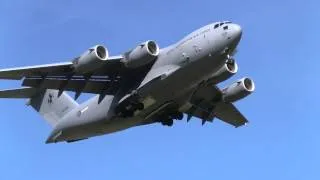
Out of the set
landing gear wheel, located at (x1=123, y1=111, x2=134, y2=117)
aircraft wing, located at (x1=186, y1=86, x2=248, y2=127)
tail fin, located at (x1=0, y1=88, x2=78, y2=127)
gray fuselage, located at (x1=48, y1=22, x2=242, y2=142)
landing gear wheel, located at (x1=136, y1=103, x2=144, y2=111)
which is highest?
tail fin, located at (x1=0, y1=88, x2=78, y2=127)

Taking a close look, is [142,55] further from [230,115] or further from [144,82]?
[230,115]

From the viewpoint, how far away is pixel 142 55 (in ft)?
80.2

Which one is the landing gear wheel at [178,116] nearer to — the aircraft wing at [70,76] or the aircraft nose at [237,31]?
the aircraft wing at [70,76]

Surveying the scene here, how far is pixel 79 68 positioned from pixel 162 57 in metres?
3.03

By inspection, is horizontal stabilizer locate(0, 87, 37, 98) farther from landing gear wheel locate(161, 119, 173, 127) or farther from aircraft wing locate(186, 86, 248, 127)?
aircraft wing locate(186, 86, 248, 127)

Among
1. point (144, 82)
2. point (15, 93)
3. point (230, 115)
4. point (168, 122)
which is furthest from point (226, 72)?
point (15, 93)

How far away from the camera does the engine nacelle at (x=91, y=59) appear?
24078 millimetres

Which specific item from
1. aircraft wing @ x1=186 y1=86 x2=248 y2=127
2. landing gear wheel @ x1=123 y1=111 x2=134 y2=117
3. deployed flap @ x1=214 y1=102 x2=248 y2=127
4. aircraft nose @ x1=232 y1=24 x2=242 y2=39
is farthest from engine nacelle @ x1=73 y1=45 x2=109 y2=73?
deployed flap @ x1=214 y1=102 x2=248 y2=127

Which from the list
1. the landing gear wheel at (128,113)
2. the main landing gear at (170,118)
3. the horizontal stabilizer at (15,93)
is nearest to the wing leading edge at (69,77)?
the landing gear wheel at (128,113)

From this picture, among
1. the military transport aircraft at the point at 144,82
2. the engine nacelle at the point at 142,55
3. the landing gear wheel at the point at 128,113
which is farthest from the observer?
the landing gear wheel at the point at 128,113

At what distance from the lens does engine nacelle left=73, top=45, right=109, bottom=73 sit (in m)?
24.1

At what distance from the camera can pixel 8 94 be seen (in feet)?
89.0

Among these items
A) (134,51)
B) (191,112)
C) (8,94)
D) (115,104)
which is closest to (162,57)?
(134,51)

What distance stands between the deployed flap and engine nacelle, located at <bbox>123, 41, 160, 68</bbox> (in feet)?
18.2
